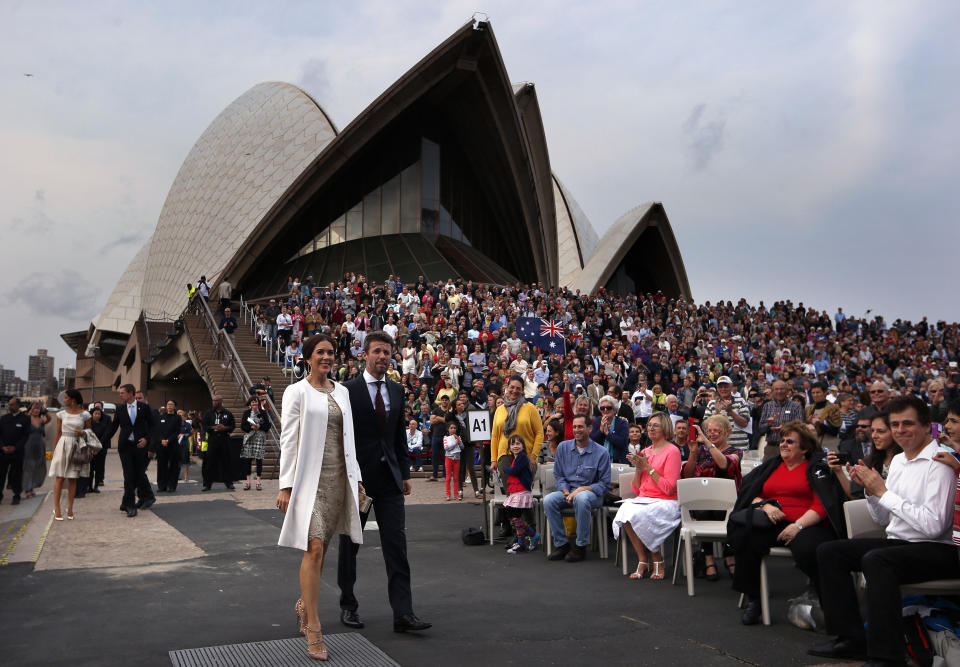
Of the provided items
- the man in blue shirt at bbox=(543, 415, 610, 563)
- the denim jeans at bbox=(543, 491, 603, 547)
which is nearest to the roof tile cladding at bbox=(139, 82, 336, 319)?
the man in blue shirt at bbox=(543, 415, 610, 563)

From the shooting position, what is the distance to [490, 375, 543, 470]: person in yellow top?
273 inches

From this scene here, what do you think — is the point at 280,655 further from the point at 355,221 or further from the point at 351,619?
the point at 355,221

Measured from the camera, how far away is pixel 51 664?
3.43 metres

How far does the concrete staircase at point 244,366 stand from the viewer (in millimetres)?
15503

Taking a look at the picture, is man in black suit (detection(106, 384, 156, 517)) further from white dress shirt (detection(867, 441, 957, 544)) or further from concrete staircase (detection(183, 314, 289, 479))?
white dress shirt (detection(867, 441, 957, 544))

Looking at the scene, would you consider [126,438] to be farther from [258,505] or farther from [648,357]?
[648,357]

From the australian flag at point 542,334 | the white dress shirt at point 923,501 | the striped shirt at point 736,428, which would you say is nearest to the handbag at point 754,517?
the white dress shirt at point 923,501

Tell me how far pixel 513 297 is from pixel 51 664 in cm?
2001

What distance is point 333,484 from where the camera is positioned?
3.81 meters

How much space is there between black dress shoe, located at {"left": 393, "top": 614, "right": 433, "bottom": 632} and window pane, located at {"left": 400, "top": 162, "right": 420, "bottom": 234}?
28.6m

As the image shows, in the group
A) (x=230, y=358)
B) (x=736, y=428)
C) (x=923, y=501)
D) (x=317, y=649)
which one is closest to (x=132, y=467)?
(x=317, y=649)

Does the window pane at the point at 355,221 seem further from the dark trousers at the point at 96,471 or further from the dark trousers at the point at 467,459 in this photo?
the dark trousers at the point at 467,459

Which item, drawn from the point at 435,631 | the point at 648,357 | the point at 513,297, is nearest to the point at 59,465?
the point at 435,631

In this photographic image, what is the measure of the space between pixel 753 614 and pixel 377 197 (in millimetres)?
29361
